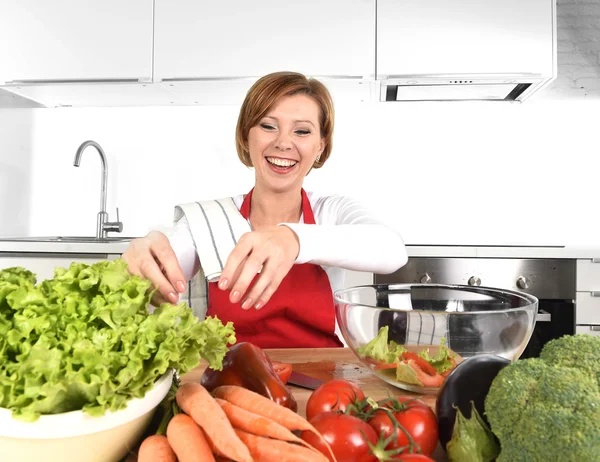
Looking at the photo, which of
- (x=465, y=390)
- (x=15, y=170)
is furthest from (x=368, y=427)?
(x=15, y=170)

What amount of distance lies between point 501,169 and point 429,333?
2268mm

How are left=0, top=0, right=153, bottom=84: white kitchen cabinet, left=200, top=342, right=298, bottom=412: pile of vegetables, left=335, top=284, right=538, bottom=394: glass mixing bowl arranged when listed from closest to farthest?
left=200, top=342, right=298, bottom=412: pile of vegetables → left=335, top=284, right=538, bottom=394: glass mixing bowl → left=0, top=0, right=153, bottom=84: white kitchen cabinet

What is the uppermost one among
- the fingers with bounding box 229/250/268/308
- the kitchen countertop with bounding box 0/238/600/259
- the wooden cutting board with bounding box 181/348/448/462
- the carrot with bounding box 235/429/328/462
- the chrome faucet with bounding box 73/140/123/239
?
the chrome faucet with bounding box 73/140/123/239

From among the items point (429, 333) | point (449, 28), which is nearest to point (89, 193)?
point (449, 28)

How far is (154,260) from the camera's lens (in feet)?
3.06

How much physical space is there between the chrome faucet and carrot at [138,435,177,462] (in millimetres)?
2286

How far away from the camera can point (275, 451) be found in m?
0.59

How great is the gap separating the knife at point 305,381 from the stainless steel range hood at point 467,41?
6.05 ft

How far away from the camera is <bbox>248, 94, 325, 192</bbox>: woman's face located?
1557mm

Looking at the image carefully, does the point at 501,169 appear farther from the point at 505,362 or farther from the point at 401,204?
the point at 505,362

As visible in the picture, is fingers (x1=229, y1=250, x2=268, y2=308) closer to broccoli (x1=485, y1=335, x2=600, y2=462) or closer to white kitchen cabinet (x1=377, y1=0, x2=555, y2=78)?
broccoli (x1=485, y1=335, x2=600, y2=462)

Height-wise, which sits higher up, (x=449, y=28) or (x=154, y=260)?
(x=449, y=28)

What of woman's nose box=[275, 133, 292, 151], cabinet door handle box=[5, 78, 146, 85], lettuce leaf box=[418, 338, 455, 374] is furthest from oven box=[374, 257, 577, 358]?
cabinet door handle box=[5, 78, 146, 85]

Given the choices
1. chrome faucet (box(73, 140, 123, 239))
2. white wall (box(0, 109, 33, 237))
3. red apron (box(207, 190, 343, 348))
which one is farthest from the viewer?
white wall (box(0, 109, 33, 237))
